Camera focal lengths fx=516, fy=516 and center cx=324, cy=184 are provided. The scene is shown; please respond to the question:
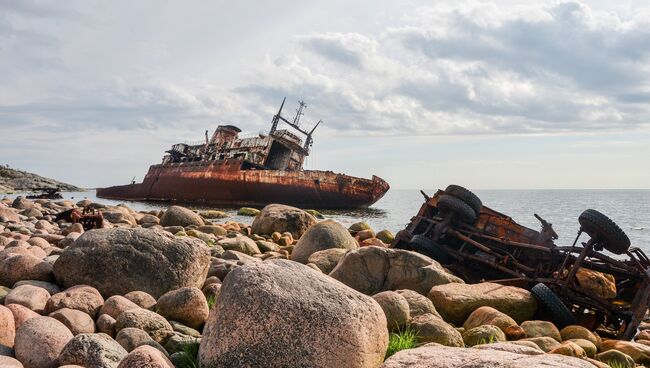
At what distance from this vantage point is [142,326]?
4.62 m

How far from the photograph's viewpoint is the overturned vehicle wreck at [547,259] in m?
8.02

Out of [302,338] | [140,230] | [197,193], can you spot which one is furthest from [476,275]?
[197,193]

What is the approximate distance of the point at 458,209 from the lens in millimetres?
11109

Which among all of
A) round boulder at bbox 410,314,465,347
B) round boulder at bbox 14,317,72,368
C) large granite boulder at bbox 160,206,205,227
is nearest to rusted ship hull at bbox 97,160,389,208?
large granite boulder at bbox 160,206,205,227

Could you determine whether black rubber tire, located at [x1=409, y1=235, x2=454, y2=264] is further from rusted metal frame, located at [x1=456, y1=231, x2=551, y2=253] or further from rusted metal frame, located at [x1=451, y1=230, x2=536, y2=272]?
rusted metal frame, located at [x1=456, y1=231, x2=551, y2=253]

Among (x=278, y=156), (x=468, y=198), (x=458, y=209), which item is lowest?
(x=458, y=209)

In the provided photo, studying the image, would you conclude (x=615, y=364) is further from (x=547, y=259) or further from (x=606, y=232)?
(x=547, y=259)

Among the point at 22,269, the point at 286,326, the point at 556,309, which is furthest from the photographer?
the point at 556,309

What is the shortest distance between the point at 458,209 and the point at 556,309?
144 inches

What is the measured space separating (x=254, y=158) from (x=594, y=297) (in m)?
34.6

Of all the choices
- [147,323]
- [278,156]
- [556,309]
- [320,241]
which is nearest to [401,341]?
[147,323]

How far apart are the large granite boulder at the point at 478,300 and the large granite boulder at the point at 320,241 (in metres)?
3.47

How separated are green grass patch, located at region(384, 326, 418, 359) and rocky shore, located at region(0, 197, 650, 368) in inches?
1.0

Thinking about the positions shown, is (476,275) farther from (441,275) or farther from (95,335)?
(95,335)
